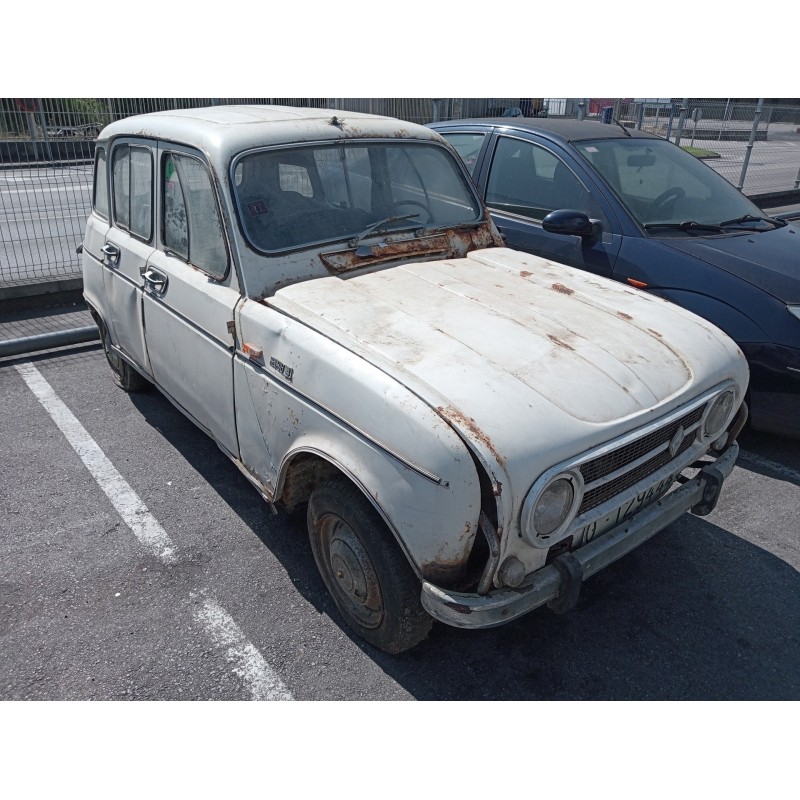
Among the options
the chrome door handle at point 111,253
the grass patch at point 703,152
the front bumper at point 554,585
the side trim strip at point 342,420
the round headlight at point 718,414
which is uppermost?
the chrome door handle at point 111,253

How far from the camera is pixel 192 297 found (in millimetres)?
3457

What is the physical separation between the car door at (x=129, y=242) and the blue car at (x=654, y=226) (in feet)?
8.61

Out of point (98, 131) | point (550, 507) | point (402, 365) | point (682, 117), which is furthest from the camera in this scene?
point (682, 117)

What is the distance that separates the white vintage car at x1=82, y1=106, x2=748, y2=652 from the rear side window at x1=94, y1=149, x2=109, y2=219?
31cm

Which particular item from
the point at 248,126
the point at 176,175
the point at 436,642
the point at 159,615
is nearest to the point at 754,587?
the point at 436,642

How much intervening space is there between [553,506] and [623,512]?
0.56 m

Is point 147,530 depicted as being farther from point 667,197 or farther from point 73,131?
point 73,131

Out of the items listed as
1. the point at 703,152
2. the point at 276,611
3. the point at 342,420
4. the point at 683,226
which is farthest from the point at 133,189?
the point at 703,152

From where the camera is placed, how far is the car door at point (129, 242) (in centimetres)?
399

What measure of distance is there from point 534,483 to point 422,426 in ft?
1.41

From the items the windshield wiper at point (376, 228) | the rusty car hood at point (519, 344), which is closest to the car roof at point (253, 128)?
the windshield wiper at point (376, 228)

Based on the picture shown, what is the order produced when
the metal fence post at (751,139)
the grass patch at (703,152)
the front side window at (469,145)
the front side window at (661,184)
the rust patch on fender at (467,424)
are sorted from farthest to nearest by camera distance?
the grass patch at (703,152) < the metal fence post at (751,139) < the front side window at (469,145) < the front side window at (661,184) < the rust patch on fender at (467,424)

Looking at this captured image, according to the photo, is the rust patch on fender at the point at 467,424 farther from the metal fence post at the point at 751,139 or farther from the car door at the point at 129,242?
the metal fence post at the point at 751,139

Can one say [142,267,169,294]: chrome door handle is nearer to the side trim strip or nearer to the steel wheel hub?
the side trim strip
